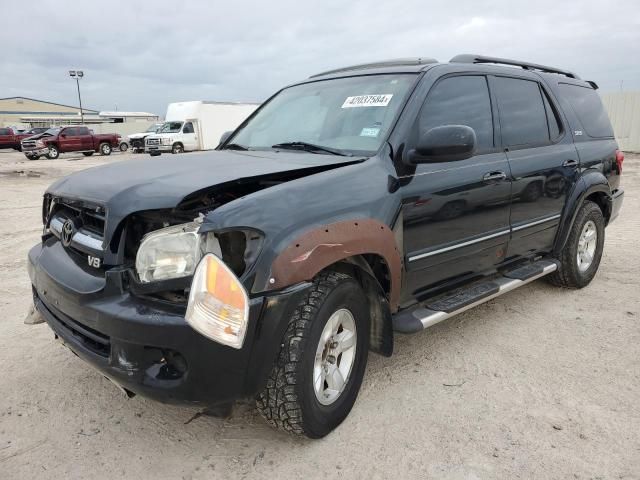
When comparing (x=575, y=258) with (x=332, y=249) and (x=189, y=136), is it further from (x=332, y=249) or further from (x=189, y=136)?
(x=189, y=136)

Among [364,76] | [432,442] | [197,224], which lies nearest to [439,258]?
[432,442]

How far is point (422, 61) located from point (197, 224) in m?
2.12

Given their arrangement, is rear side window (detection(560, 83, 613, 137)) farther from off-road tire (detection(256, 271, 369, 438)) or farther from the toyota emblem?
the toyota emblem

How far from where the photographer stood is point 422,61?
3518 millimetres

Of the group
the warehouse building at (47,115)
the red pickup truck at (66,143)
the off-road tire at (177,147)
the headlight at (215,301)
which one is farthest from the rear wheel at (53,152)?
the warehouse building at (47,115)

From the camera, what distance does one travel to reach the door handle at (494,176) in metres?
3.38

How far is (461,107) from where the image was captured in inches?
134

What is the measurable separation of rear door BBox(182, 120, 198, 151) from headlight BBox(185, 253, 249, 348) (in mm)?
27640

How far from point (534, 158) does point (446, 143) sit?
58.4 inches

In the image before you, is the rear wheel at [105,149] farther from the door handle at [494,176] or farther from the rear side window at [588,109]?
the door handle at [494,176]

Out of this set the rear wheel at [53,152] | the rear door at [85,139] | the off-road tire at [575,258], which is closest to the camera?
the off-road tire at [575,258]

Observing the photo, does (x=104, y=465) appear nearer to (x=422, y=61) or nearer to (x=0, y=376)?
(x=0, y=376)

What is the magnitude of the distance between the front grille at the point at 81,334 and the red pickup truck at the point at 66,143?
88.8ft

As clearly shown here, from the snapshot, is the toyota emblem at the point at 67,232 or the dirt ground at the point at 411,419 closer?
the dirt ground at the point at 411,419
